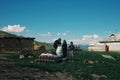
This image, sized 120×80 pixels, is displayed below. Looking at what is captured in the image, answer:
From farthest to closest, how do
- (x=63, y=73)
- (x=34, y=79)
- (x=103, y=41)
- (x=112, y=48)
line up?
(x=103, y=41), (x=112, y=48), (x=63, y=73), (x=34, y=79)

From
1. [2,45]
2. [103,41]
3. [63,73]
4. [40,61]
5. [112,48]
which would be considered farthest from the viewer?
[103,41]

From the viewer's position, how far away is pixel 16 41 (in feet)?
168

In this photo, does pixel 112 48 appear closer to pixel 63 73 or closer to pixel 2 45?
pixel 2 45

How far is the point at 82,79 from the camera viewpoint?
16234mm

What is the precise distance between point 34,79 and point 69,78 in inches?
94.4

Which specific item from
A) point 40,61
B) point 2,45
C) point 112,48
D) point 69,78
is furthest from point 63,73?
point 112,48

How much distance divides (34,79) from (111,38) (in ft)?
231

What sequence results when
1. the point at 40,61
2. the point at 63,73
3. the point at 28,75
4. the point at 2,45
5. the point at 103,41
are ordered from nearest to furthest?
1. the point at 28,75
2. the point at 63,73
3. the point at 40,61
4. the point at 2,45
5. the point at 103,41

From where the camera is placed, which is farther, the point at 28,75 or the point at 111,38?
the point at 111,38

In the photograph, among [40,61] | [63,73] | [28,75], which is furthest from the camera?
[40,61]

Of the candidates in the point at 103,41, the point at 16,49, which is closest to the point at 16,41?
the point at 16,49

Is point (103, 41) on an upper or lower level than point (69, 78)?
upper

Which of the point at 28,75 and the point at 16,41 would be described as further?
the point at 16,41

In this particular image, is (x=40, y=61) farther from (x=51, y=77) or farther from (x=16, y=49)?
(x=16, y=49)
